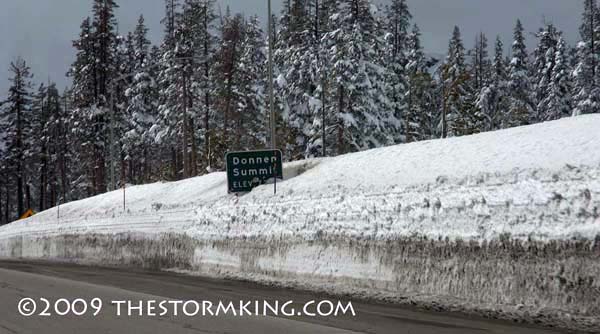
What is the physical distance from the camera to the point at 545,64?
5684 cm

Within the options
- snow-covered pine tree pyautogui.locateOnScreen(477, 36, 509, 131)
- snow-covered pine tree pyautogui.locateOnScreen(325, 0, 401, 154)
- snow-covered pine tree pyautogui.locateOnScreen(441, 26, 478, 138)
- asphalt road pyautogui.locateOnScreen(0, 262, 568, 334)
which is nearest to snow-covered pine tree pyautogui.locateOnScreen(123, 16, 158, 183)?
snow-covered pine tree pyautogui.locateOnScreen(325, 0, 401, 154)

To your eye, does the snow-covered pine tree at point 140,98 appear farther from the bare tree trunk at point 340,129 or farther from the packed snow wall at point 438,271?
the packed snow wall at point 438,271

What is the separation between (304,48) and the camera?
4509cm

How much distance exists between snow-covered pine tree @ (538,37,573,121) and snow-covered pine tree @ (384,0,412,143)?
11017mm

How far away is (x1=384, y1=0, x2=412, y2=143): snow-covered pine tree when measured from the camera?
4922 cm

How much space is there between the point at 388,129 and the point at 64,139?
4476 cm

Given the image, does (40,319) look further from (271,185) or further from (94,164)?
(94,164)

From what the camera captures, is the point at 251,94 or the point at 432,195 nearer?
the point at 432,195

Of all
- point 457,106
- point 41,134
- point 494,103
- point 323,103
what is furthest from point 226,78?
point 41,134

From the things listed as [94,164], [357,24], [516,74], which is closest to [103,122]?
[94,164]

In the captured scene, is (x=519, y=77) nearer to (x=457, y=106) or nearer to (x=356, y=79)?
(x=457, y=106)

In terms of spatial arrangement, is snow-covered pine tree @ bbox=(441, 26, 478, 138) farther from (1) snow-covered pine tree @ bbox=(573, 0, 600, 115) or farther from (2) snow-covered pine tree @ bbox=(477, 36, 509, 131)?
(1) snow-covered pine tree @ bbox=(573, 0, 600, 115)

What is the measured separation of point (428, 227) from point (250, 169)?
9.76 meters

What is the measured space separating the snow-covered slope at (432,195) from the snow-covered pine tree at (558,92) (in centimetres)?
3488
